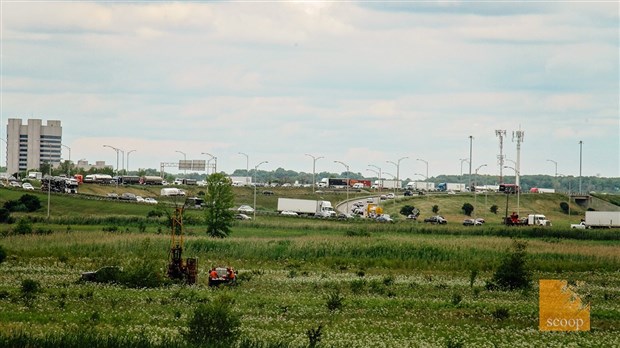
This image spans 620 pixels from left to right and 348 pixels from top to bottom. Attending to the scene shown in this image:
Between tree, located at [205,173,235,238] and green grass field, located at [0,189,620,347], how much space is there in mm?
1869

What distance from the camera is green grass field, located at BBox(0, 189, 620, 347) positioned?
148 ft

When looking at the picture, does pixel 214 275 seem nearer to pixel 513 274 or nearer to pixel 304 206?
pixel 513 274

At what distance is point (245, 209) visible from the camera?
7111 inches

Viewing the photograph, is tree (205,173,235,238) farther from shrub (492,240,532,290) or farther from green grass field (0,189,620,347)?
shrub (492,240,532,290)

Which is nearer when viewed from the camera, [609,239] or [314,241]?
[314,241]

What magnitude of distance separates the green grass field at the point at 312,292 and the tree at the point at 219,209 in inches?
73.6

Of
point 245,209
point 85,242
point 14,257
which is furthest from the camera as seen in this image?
point 245,209

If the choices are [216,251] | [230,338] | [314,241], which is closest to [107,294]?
[230,338]

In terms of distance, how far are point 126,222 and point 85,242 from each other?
3746 cm

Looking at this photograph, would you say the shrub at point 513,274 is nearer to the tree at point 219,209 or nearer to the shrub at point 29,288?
the shrub at point 29,288

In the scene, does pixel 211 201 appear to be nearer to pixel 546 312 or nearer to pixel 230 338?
pixel 546 312

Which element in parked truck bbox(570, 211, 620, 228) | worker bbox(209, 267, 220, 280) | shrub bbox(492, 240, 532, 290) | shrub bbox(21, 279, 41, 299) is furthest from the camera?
parked truck bbox(570, 211, 620, 228)

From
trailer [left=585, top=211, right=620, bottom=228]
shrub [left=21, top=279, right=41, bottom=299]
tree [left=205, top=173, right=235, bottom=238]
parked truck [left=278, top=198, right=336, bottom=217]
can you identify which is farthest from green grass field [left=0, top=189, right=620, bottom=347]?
parked truck [left=278, top=198, right=336, bottom=217]

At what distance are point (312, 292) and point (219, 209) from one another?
54.3 meters
